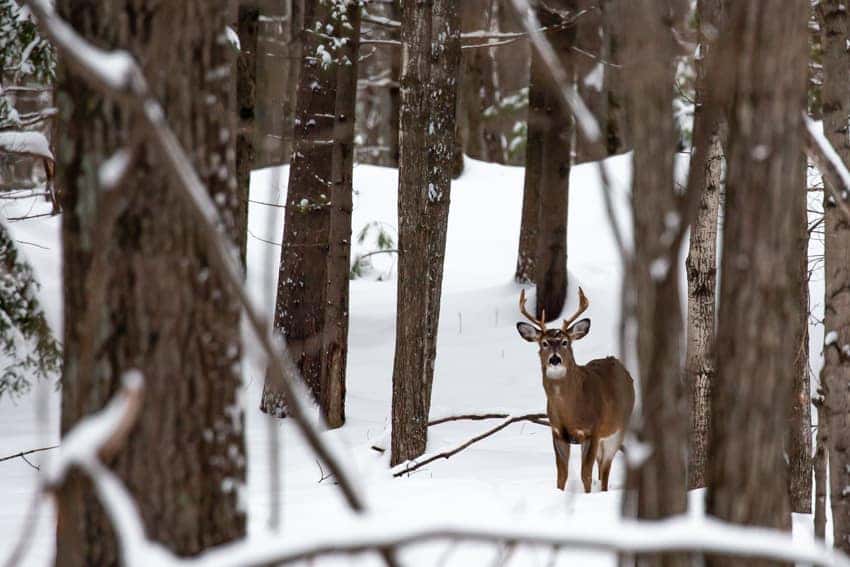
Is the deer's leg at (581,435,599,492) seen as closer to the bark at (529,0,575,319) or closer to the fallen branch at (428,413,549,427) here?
the fallen branch at (428,413,549,427)

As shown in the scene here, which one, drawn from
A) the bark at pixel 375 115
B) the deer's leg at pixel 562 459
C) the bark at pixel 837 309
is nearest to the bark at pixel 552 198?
the deer's leg at pixel 562 459

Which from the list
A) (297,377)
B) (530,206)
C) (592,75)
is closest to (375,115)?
(592,75)

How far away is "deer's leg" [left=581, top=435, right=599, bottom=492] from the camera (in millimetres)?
7766

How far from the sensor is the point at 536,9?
14.1 metres

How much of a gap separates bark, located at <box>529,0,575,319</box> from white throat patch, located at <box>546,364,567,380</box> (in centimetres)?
559

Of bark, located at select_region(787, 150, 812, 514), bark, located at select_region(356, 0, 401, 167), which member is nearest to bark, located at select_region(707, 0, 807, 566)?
bark, located at select_region(787, 150, 812, 514)

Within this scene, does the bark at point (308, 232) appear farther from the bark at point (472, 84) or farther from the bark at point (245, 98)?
the bark at point (472, 84)

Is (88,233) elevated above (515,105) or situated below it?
below

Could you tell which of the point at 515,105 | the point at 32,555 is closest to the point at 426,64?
the point at 32,555

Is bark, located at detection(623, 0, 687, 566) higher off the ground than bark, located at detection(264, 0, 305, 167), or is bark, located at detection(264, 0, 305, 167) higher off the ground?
bark, located at detection(264, 0, 305, 167)

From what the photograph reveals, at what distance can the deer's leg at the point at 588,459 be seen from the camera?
7766 millimetres

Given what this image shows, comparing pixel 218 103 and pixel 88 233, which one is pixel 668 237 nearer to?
pixel 218 103

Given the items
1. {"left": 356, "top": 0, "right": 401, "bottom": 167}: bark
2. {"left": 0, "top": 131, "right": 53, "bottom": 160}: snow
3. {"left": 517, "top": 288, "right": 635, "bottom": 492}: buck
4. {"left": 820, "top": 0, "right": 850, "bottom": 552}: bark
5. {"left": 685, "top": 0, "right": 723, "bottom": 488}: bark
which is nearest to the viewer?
{"left": 820, "top": 0, "right": 850, "bottom": 552}: bark

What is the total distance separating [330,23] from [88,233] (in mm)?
7632
